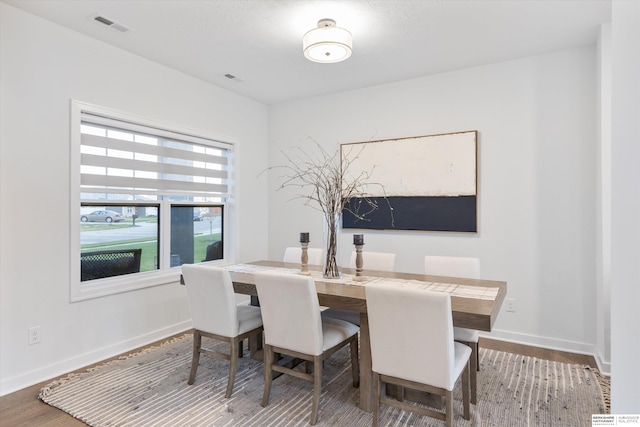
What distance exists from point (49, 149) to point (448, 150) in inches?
136

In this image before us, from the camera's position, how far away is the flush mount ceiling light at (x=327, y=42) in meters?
2.51

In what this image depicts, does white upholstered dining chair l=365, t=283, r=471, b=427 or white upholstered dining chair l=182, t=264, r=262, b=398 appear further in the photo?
white upholstered dining chair l=182, t=264, r=262, b=398

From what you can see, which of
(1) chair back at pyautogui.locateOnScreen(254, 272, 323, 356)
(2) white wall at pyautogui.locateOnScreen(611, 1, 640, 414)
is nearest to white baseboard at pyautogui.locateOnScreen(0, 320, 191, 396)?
(1) chair back at pyautogui.locateOnScreen(254, 272, 323, 356)

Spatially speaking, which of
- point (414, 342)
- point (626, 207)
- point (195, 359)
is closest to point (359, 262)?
point (414, 342)

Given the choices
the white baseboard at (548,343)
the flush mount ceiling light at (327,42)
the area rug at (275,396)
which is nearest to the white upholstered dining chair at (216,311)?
the area rug at (275,396)

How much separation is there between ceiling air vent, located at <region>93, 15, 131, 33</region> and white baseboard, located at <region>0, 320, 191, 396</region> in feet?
8.47

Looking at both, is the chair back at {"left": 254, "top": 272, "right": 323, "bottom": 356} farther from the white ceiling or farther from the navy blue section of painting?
the navy blue section of painting

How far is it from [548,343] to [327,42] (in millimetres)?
3185

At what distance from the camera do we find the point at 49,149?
2719mm

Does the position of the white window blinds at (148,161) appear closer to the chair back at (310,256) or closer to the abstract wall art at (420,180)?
A: the chair back at (310,256)

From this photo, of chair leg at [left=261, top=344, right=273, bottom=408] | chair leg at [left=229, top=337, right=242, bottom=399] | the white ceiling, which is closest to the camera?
chair leg at [left=261, top=344, right=273, bottom=408]

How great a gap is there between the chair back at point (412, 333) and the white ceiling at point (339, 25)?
1943 millimetres

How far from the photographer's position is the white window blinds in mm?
3064

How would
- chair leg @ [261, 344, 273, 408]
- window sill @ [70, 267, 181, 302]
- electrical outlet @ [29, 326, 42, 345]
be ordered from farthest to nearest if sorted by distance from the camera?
window sill @ [70, 267, 181, 302]
electrical outlet @ [29, 326, 42, 345]
chair leg @ [261, 344, 273, 408]
